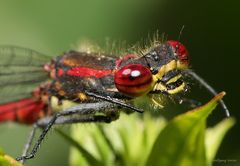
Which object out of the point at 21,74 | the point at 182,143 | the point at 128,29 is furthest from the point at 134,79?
the point at 128,29

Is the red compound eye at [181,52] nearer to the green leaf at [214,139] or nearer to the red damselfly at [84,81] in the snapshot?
the red damselfly at [84,81]

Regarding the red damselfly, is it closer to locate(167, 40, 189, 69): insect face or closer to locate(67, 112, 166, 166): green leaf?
locate(167, 40, 189, 69): insect face

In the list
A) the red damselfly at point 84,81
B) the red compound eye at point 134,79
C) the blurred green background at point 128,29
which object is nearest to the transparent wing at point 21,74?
the red damselfly at point 84,81

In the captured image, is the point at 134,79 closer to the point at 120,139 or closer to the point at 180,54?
the point at 180,54

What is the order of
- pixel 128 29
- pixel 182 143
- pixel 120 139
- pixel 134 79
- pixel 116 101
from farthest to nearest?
pixel 128 29 < pixel 120 139 < pixel 116 101 < pixel 134 79 < pixel 182 143

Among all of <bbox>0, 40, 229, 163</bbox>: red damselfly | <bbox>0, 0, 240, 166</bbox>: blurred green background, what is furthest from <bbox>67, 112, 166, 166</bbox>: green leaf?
<bbox>0, 0, 240, 166</bbox>: blurred green background

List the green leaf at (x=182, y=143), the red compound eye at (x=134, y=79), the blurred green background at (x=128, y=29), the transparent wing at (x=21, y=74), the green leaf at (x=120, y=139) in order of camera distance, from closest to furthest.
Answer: the green leaf at (x=182, y=143), the red compound eye at (x=134, y=79), the green leaf at (x=120, y=139), the transparent wing at (x=21, y=74), the blurred green background at (x=128, y=29)
